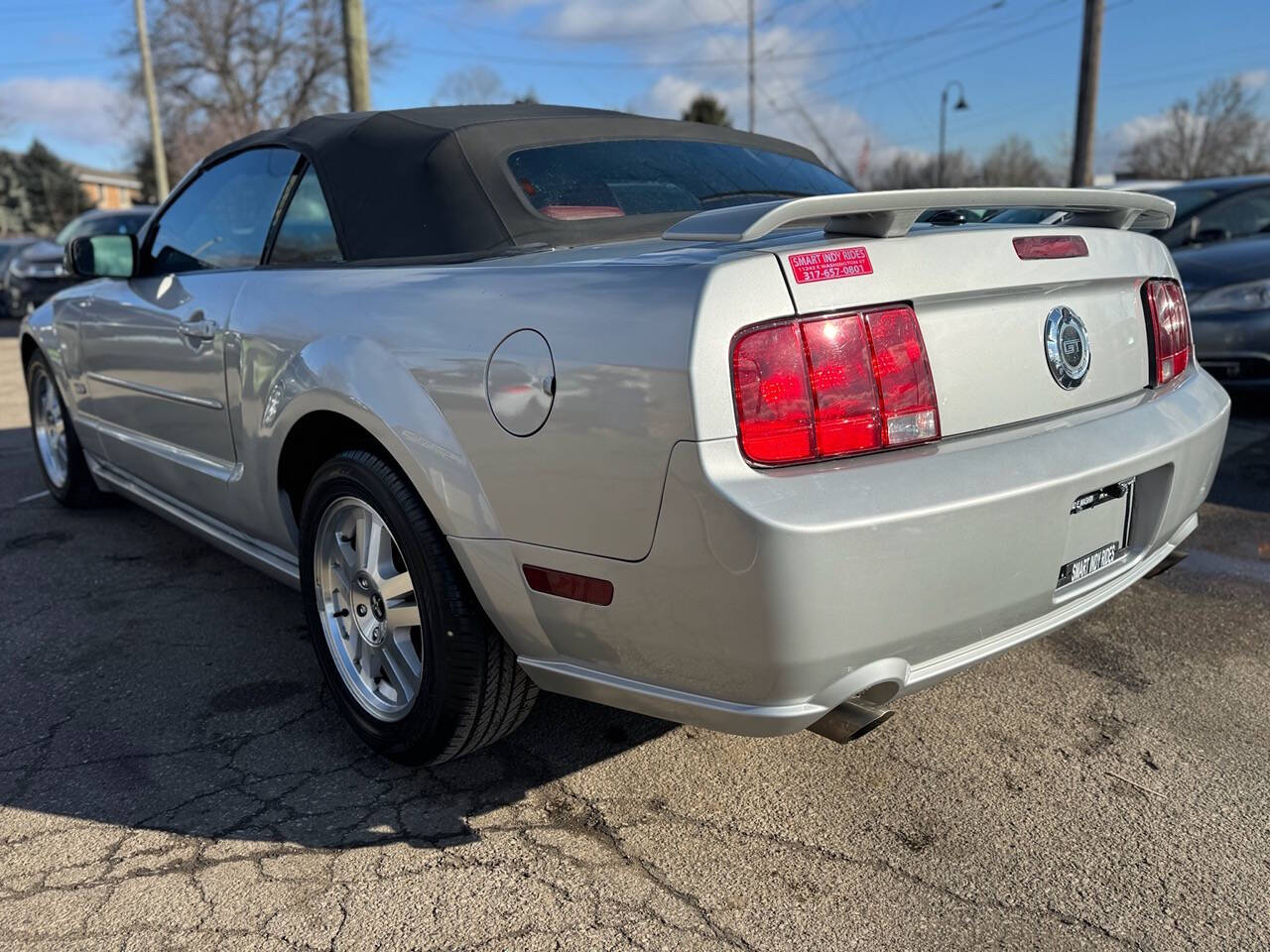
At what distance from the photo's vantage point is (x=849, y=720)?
1943 mm

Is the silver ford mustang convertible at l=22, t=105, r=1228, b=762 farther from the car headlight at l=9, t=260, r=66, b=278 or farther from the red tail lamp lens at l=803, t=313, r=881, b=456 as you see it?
the car headlight at l=9, t=260, r=66, b=278

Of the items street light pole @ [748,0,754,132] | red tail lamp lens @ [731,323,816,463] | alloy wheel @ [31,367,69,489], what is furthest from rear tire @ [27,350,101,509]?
street light pole @ [748,0,754,132]

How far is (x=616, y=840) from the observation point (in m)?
2.25

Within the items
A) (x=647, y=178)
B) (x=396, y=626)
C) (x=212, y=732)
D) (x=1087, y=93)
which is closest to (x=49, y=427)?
(x=212, y=732)

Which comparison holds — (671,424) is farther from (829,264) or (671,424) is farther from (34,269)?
(34,269)

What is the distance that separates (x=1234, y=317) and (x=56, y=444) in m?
6.06

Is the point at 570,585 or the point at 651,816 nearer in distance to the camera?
the point at 570,585

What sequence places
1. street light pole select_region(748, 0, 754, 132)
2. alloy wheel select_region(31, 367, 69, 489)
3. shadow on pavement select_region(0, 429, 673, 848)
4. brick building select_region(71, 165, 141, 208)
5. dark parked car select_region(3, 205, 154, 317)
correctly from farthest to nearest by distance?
brick building select_region(71, 165, 141, 208) → street light pole select_region(748, 0, 754, 132) → dark parked car select_region(3, 205, 154, 317) → alloy wheel select_region(31, 367, 69, 489) → shadow on pavement select_region(0, 429, 673, 848)

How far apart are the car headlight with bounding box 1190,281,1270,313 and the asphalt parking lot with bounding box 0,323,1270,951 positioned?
2912mm

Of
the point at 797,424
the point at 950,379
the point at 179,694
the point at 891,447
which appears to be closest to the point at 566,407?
the point at 797,424

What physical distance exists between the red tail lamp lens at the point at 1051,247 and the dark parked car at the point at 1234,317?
3.88 m

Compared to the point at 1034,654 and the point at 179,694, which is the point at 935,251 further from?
the point at 179,694

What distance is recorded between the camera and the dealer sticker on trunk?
6.08 feet

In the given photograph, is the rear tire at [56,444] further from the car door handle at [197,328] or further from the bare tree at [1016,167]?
the bare tree at [1016,167]
